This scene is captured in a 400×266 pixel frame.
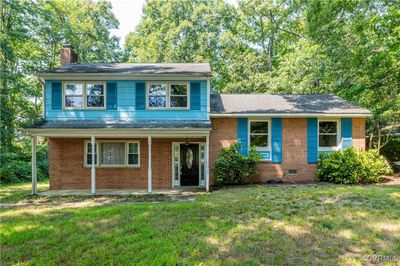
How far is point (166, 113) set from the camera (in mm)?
12039

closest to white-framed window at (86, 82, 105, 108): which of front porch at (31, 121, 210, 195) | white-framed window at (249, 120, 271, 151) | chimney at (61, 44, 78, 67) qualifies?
front porch at (31, 121, 210, 195)


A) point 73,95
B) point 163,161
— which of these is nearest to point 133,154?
point 163,161

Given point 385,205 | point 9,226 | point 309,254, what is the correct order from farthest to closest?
1. point 385,205
2. point 9,226
3. point 309,254

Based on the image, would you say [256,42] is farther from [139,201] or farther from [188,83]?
[139,201]

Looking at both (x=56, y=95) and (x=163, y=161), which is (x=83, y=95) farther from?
(x=163, y=161)

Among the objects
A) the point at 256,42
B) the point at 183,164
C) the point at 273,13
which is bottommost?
the point at 183,164

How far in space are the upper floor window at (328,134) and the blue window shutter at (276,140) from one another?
1939mm

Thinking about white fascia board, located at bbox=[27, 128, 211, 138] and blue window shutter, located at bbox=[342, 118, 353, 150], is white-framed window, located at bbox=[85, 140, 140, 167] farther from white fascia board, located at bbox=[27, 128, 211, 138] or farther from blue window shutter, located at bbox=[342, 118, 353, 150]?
blue window shutter, located at bbox=[342, 118, 353, 150]

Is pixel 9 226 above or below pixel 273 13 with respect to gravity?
below

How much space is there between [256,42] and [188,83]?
715 inches

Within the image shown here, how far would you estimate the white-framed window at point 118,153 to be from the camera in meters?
12.2

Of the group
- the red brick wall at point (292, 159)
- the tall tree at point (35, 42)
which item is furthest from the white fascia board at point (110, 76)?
the tall tree at point (35, 42)

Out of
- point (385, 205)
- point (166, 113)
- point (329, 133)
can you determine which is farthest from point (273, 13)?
point (385, 205)

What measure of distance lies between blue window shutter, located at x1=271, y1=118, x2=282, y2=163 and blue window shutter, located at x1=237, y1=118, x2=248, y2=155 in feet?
4.20
